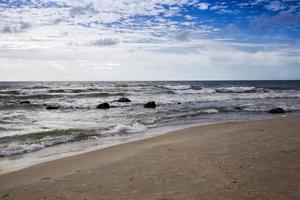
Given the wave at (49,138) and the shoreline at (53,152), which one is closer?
the shoreline at (53,152)

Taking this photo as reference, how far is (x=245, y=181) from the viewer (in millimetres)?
5898

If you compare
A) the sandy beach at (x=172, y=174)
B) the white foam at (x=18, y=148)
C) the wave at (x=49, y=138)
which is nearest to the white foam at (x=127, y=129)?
the wave at (x=49, y=138)

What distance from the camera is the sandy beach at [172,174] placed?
5.54 m

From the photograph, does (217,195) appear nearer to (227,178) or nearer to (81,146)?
(227,178)

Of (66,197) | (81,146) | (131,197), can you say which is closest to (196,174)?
(131,197)

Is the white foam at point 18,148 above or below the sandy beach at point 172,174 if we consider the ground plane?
below

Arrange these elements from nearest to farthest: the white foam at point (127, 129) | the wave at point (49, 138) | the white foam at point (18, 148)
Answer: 1. the white foam at point (18, 148)
2. the wave at point (49, 138)
3. the white foam at point (127, 129)

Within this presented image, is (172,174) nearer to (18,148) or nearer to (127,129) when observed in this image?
(18,148)

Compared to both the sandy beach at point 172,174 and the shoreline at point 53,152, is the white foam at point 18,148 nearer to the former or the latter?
the shoreline at point 53,152

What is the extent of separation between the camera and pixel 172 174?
6.55m

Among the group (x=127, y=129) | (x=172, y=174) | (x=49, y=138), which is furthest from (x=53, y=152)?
(x=172, y=174)

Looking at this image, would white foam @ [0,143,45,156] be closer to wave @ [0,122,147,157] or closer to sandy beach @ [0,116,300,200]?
wave @ [0,122,147,157]

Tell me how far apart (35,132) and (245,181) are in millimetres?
10561

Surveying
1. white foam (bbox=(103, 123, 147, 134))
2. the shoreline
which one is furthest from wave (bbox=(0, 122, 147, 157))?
the shoreline
